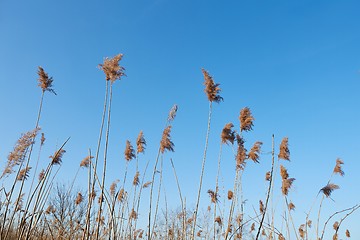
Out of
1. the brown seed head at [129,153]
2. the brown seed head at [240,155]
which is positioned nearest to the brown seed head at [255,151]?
the brown seed head at [240,155]

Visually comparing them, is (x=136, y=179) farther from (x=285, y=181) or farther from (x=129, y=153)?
(x=285, y=181)

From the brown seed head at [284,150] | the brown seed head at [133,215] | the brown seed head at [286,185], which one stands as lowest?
the brown seed head at [133,215]

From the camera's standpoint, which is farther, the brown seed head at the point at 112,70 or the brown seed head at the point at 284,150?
the brown seed head at the point at 284,150

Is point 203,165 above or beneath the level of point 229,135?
beneath

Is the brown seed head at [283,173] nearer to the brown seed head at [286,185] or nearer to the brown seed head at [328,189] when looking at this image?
the brown seed head at [286,185]

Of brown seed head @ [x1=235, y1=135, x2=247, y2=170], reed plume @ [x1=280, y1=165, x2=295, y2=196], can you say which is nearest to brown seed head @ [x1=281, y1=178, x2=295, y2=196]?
reed plume @ [x1=280, y1=165, x2=295, y2=196]

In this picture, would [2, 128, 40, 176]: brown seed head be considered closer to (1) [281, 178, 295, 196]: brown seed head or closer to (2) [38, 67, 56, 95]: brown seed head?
(2) [38, 67, 56, 95]: brown seed head

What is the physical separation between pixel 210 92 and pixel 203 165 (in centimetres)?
129

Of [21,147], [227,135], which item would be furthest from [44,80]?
[227,135]

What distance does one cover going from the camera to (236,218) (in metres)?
6.74

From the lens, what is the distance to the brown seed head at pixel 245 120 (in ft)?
15.9

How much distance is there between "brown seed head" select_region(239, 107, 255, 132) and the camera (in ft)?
15.9

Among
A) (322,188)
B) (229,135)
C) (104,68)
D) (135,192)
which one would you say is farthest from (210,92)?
(322,188)

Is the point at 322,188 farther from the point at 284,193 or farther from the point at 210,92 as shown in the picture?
the point at 210,92
